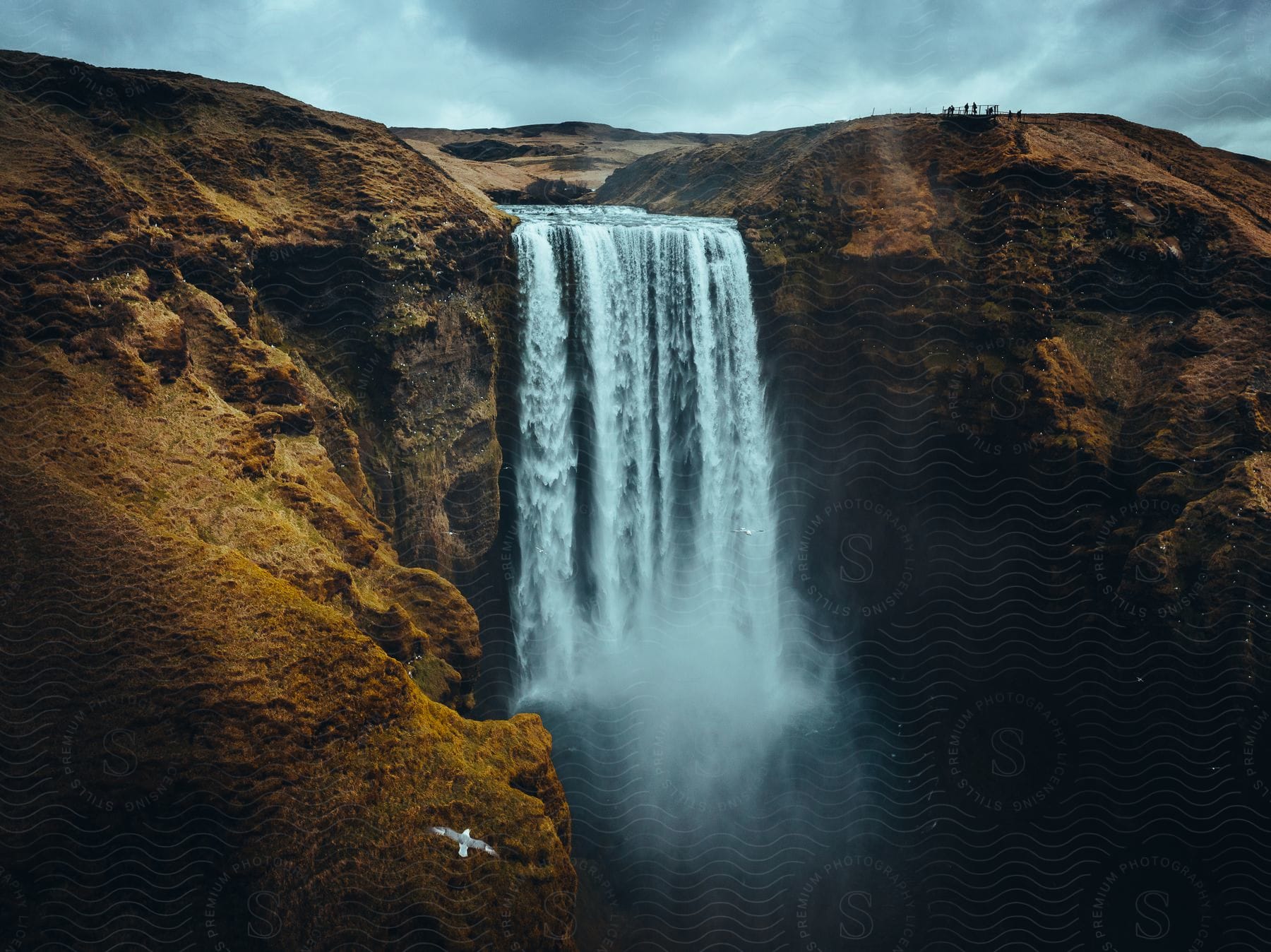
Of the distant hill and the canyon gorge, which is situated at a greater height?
the distant hill

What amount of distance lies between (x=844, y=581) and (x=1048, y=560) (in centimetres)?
698

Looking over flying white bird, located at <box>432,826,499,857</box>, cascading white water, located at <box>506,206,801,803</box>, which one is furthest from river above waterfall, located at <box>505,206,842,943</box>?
flying white bird, located at <box>432,826,499,857</box>

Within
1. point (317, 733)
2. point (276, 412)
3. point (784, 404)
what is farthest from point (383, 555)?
point (784, 404)

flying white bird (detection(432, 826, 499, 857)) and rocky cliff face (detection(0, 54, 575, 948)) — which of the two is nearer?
rocky cliff face (detection(0, 54, 575, 948))

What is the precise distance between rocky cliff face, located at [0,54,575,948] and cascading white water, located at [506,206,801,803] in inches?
146

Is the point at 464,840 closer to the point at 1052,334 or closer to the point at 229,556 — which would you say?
the point at 229,556

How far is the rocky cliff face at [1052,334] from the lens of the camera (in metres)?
21.4

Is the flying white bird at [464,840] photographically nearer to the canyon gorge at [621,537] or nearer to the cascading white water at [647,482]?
the canyon gorge at [621,537]

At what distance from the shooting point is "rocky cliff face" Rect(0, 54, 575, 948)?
1114 cm

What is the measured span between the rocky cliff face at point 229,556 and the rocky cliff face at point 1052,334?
14.6m

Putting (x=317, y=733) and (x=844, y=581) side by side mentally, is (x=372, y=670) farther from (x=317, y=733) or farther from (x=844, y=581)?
(x=844, y=581)

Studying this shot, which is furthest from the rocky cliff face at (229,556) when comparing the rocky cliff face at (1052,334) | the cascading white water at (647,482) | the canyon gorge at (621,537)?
the rocky cliff face at (1052,334)

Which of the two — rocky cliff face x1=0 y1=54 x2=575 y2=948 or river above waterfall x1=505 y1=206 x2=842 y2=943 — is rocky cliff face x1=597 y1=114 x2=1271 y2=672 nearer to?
river above waterfall x1=505 y1=206 x2=842 y2=943

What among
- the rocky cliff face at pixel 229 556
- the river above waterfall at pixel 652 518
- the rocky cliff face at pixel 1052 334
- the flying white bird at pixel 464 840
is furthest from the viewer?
the river above waterfall at pixel 652 518
